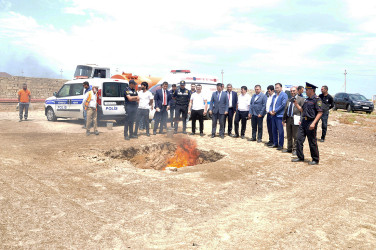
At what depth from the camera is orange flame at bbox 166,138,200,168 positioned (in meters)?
8.53

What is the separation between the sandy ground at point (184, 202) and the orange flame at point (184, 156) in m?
0.95

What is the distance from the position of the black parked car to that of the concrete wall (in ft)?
83.1

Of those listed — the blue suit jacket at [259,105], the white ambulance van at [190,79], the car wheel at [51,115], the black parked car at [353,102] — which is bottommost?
the car wheel at [51,115]

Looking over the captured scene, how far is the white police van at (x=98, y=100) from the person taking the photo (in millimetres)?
12250

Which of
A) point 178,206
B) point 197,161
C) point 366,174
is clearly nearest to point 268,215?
point 178,206

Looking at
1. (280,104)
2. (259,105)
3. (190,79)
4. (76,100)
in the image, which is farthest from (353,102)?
(76,100)

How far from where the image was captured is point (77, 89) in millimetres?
13492

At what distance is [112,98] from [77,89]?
7.03ft

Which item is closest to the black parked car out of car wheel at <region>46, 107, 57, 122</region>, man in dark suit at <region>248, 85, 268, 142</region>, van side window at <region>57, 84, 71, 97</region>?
man in dark suit at <region>248, 85, 268, 142</region>

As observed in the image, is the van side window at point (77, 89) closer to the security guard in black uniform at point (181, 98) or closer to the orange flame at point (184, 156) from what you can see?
the security guard in black uniform at point (181, 98)

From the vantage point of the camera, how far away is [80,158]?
7.57 m

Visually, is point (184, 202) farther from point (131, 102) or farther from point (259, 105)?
point (259, 105)

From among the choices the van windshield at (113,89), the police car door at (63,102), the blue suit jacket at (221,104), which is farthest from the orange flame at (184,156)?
the police car door at (63,102)

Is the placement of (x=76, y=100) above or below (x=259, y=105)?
above
